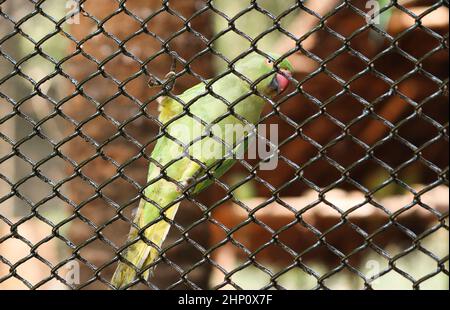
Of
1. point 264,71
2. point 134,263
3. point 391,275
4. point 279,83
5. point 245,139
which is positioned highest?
point 391,275

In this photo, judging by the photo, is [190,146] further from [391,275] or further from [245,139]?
[391,275]

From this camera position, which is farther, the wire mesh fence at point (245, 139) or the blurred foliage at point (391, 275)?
the blurred foliage at point (391, 275)

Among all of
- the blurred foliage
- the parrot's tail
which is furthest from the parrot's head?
the blurred foliage

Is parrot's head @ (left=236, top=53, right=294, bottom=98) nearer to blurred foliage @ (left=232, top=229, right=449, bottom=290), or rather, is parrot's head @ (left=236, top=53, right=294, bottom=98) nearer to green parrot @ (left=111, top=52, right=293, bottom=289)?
green parrot @ (left=111, top=52, right=293, bottom=289)

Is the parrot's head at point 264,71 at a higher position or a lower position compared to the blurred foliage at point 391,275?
lower

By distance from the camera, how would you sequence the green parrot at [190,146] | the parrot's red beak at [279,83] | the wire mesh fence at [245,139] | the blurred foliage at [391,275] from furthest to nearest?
the blurred foliage at [391,275]
the parrot's red beak at [279,83]
the wire mesh fence at [245,139]
the green parrot at [190,146]

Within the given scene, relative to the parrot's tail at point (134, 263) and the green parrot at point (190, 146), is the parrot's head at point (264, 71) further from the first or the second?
the parrot's tail at point (134, 263)

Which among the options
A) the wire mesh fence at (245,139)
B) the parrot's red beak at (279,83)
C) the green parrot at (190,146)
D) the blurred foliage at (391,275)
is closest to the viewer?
the green parrot at (190,146)

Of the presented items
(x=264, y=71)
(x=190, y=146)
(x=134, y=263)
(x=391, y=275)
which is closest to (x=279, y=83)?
(x=264, y=71)

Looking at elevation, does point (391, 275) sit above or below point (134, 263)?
above

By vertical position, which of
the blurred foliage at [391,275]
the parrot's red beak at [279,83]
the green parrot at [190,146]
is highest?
the blurred foliage at [391,275]

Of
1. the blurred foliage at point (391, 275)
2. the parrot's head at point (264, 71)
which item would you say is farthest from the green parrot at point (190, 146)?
the blurred foliage at point (391, 275)
